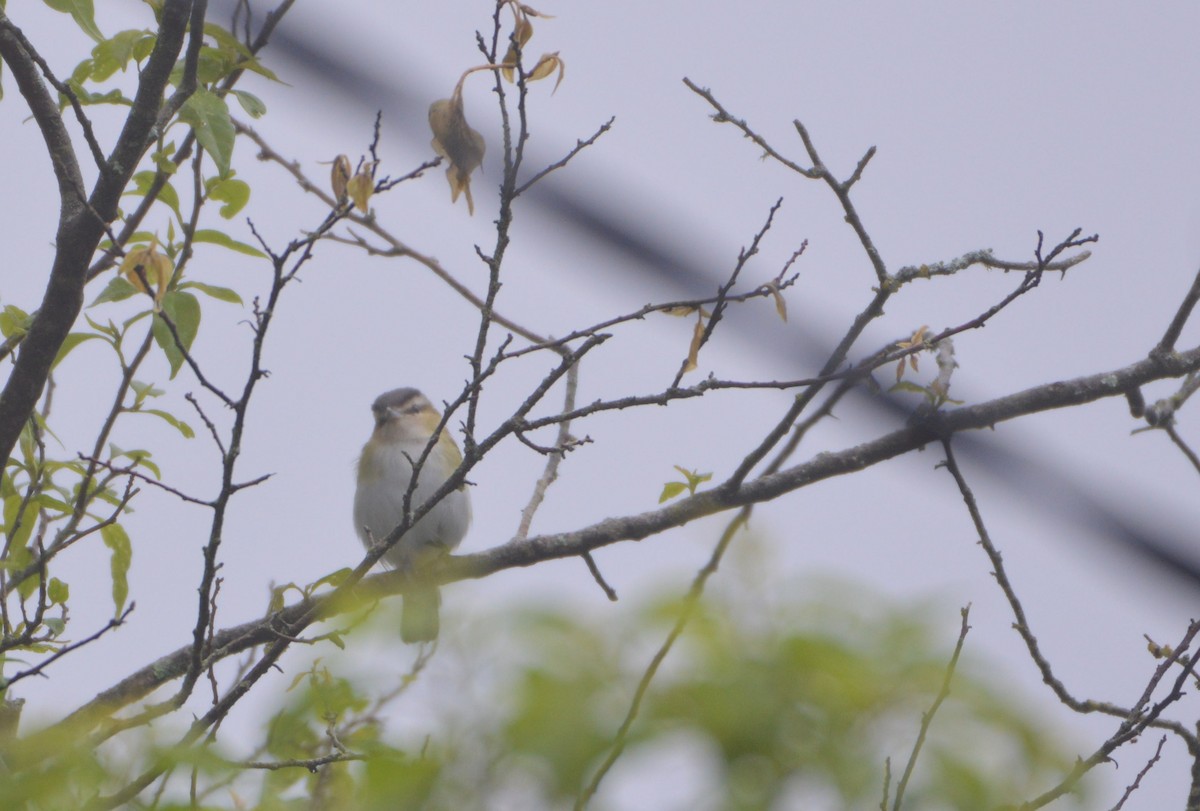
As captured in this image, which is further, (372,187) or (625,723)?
(372,187)

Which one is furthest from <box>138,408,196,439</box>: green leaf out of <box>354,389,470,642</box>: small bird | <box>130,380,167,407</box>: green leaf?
<box>354,389,470,642</box>: small bird

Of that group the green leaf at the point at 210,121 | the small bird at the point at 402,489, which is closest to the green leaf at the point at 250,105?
the green leaf at the point at 210,121

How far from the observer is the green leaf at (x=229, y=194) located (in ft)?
13.5

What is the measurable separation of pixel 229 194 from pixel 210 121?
57cm

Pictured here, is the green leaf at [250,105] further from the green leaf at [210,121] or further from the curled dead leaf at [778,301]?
the curled dead leaf at [778,301]

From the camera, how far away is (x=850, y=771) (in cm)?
157

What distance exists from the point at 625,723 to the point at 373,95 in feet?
3.50

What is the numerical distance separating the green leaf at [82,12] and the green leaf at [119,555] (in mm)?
1568

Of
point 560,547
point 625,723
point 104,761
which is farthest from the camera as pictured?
point 560,547

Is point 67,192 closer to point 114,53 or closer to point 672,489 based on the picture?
point 114,53

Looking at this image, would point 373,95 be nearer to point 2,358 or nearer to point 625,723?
point 625,723

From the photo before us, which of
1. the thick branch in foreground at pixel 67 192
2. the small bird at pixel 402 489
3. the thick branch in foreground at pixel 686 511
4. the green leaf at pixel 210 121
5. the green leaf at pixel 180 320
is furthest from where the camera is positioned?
the small bird at pixel 402 489

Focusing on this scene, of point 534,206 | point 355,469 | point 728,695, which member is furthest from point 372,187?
point 355,469

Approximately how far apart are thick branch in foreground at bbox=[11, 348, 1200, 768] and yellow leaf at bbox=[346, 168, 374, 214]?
1.12m
